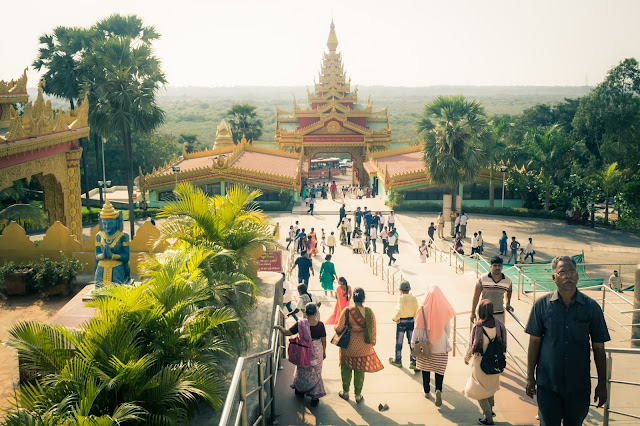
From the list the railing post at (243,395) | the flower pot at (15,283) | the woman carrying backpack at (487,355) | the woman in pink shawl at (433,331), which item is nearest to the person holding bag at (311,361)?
the woman in pink shawl at (433,331)

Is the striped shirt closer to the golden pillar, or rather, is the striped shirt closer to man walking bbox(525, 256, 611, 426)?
man walking bbox(525, 256, 611, 426)

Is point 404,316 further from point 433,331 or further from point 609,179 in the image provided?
point 609,179

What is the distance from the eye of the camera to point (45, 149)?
666 inches

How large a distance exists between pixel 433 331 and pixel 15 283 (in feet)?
30.3

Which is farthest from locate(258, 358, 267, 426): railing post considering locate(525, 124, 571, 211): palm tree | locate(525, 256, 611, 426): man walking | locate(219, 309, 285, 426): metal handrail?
locate(525, 124, 571, 211): palm tree

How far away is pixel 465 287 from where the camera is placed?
13.5 meters

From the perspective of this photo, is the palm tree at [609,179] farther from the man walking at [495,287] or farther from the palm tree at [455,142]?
the man walking at [495,287]

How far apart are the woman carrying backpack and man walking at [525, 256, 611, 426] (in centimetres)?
160

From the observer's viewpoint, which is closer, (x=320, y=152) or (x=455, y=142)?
(x=455, y=142)

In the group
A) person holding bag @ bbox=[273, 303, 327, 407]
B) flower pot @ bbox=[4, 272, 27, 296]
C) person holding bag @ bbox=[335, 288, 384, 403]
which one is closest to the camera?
person holding bag @ bbox=[273, 303, 327, 407]

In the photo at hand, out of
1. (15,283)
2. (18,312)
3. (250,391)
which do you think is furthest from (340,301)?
(15,283)

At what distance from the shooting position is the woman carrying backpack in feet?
22.8

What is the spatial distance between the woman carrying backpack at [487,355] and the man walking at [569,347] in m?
1.60

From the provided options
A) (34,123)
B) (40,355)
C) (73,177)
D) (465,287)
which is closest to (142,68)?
(73,177)
